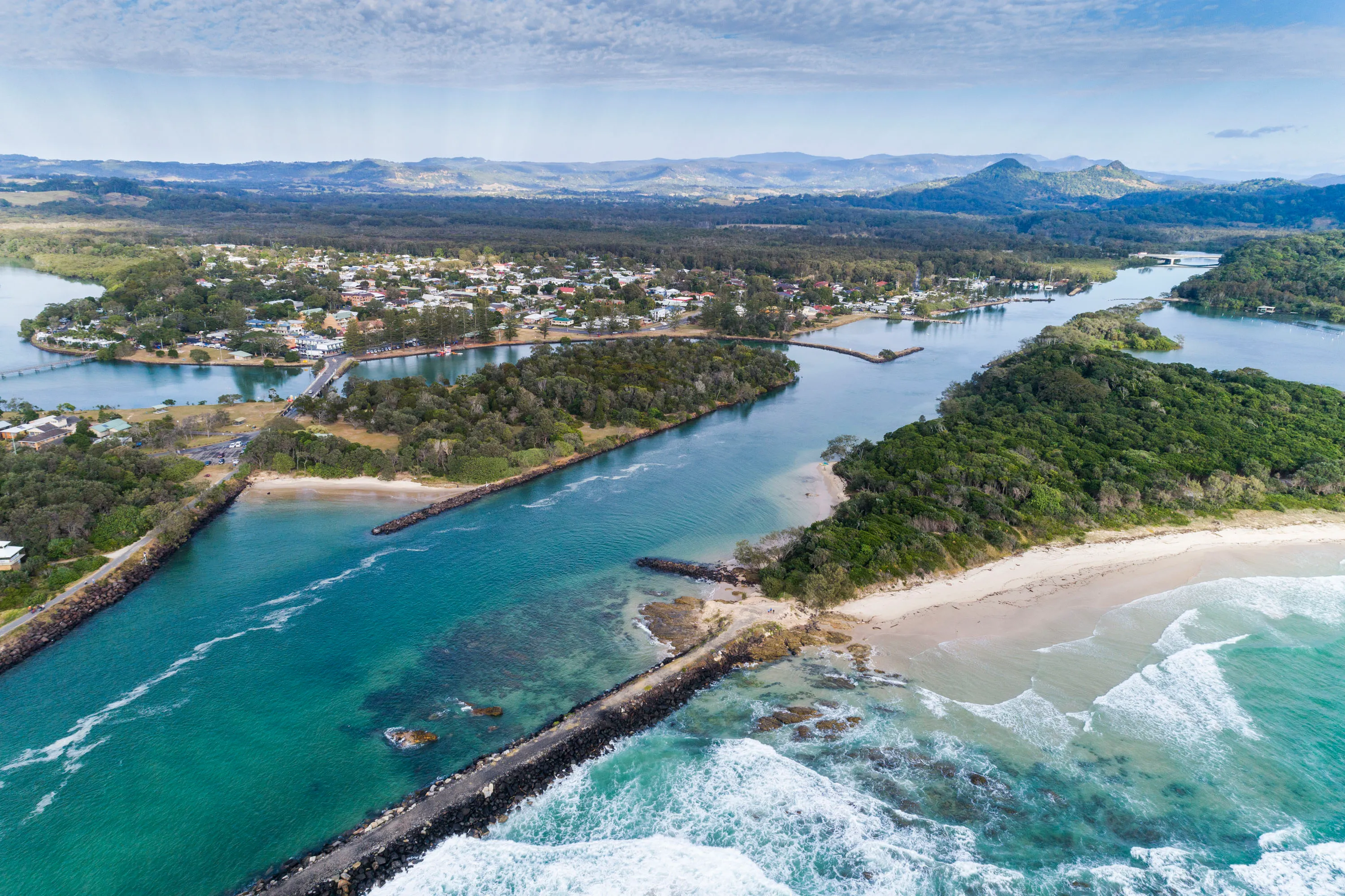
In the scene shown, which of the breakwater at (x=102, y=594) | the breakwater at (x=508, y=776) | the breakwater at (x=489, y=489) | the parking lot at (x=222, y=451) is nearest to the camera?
the breakwater at (x=508, y=776)

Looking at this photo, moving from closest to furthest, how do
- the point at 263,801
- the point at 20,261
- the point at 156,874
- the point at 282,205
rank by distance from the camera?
the point at 156,874
the point at 263,801
the point at 20,261
the point at 282,205

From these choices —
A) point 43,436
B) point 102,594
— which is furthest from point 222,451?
point 102,594

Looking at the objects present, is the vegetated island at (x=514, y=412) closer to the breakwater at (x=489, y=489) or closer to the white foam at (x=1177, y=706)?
the breakwater at (x=489, y=489)

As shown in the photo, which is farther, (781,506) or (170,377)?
(170,377)

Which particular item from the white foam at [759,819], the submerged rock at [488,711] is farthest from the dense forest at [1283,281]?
the submerged rock at [488,711]

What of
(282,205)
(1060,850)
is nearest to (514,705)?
(1060,850)

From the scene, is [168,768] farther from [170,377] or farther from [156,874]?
[170,377]
